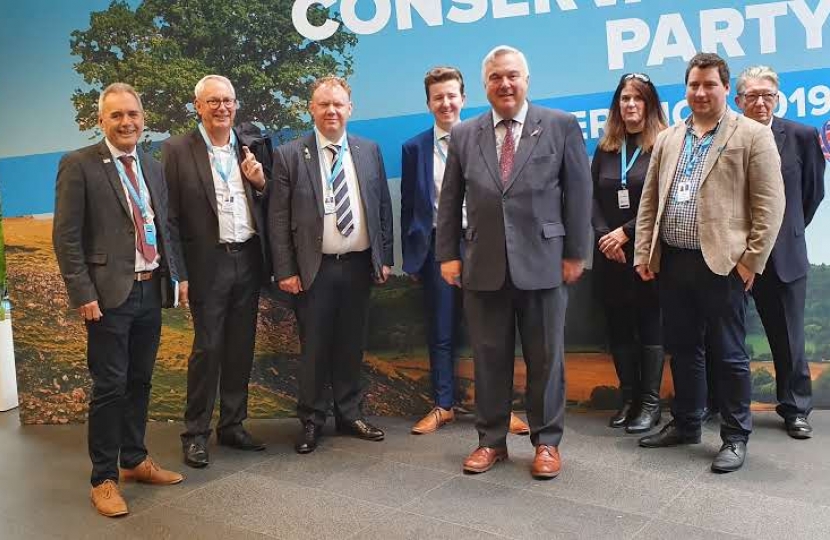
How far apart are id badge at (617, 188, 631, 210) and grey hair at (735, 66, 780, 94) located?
0.72 metres

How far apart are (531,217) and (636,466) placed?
1209 mm

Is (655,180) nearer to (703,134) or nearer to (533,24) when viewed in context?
(703,134)

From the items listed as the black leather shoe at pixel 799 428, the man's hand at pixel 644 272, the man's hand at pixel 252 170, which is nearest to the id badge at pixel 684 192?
the man's hand at pixel 644 272

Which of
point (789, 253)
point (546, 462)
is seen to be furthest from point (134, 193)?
point (789, 253)

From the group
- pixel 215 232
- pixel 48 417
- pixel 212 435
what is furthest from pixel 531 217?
pixel 48 417

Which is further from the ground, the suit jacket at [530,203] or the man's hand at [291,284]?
the suit jacket at [530,203]

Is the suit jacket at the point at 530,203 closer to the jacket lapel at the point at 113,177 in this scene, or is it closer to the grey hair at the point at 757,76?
the grey hair at the point at 757,76

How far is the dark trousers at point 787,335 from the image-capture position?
3.86 meters

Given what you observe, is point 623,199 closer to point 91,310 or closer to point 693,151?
point 693,151

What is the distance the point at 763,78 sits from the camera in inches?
146

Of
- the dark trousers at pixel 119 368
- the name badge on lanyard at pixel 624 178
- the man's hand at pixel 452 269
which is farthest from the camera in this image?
the name badge on lanyard at pixel 624 178

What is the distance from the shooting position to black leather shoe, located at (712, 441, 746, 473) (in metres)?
3.36

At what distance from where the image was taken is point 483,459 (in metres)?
3.50

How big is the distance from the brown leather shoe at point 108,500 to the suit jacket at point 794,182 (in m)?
3.11
